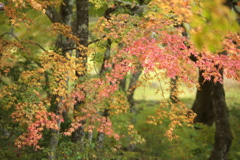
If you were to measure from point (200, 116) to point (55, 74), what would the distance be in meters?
7.93

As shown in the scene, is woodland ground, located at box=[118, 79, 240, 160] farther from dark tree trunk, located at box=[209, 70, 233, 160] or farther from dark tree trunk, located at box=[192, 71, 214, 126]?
dark tree trunk, located at box=[192, 71, 214, 126]

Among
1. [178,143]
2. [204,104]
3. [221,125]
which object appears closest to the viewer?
[221,125]

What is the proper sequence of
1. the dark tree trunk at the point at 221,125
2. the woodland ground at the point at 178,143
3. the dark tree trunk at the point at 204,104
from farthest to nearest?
the dark tree trunk at the point at 204,104
the woodland ground at the point at 178,143
the dark tree trunk at the point at 221,125

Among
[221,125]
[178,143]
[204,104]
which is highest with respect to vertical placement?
[204,104]

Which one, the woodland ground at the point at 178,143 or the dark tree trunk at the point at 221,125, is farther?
the woodland ground at the point at 178,143

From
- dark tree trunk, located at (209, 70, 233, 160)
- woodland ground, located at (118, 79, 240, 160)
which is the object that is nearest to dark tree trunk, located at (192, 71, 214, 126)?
woodland ground, located at (118, 79, 240, 160)

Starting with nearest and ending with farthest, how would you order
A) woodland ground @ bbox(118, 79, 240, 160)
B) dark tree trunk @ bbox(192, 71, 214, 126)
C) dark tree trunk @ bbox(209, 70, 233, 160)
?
dark tree trunk @ bbox(209, 70, 233, 160)
woodland ground @ bbox(118, 79, 240, 160)
dark tree trunk @ bbox(192, 71, 214, 126)

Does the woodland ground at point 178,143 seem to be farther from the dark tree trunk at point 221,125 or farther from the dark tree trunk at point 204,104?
the dark tree trunk at point 204,104

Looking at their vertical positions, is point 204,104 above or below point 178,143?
above

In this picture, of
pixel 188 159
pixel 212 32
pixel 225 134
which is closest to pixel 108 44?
pixel 225 134

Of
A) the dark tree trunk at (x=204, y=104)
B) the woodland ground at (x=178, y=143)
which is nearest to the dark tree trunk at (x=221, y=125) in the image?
the woodland ground at (x=178, y=143)

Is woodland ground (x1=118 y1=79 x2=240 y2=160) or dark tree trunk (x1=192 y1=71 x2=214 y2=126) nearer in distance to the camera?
woodland ground (x1=118 y1=79 x2=240 y2=160)

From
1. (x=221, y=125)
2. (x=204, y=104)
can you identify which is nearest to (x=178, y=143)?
(x=204, y=104)

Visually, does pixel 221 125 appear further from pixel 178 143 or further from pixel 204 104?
pixel 204 104
